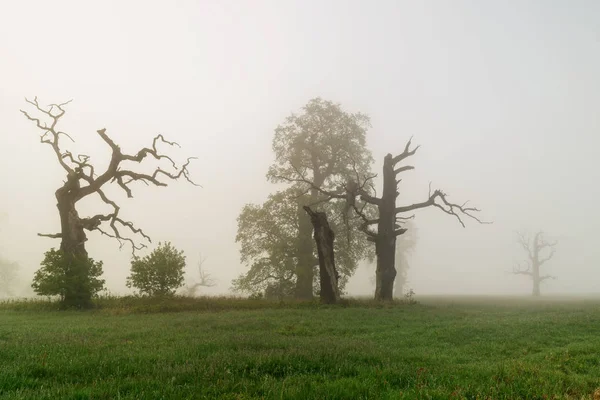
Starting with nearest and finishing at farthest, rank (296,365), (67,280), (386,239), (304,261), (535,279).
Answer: (296,365)
(67,280)
(386,239)
(304,261)
(535,279)

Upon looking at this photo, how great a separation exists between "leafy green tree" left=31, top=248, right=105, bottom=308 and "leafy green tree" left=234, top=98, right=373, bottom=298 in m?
13.7

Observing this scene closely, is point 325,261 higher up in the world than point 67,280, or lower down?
higher up

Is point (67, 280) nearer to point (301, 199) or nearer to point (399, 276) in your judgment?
point (301, 199)

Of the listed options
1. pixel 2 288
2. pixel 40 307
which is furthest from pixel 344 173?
pixel 2 288

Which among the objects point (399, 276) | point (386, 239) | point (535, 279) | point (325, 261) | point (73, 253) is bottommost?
point (535, 279)

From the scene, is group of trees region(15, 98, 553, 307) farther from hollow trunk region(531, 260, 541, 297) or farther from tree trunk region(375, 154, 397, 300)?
hollow trunk region(531, 260, 541, 297)

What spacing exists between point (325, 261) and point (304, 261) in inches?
335

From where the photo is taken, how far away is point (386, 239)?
28.5m

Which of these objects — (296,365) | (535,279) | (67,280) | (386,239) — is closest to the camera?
(296,365)

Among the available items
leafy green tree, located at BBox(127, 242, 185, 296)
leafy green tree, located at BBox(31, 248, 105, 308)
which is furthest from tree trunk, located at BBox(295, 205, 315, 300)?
leafy green tree, located at BBox(31, 248, 105, 308)

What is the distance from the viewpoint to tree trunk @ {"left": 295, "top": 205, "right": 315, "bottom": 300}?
106ft

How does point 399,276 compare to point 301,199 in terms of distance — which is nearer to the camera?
point 301,199

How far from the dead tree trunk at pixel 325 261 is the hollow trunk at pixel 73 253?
44.4 feet

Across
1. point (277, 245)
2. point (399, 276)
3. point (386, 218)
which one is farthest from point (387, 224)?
point (399, 276)
